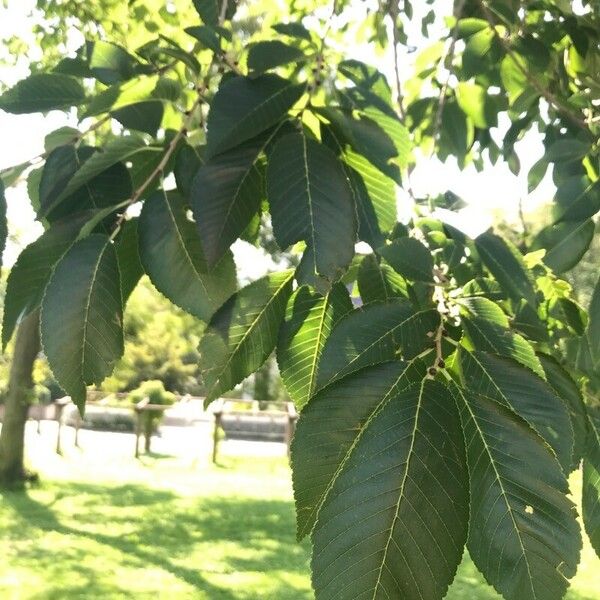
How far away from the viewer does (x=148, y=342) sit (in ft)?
43.5

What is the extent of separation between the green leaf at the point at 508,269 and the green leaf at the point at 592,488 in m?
0.12

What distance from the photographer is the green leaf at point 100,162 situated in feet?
1.82

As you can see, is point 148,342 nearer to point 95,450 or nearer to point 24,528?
point 95,450

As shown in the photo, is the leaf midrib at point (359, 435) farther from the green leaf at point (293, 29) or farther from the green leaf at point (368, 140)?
the green leaf at point (293, 29)

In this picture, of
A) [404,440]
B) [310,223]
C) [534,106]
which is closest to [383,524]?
[404,440]

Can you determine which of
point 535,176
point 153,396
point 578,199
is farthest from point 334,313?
point 153,396

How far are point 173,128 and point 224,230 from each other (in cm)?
21

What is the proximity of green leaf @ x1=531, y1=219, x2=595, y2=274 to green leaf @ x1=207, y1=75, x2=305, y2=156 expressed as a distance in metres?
0.59

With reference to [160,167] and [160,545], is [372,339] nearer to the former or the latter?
[160,167]

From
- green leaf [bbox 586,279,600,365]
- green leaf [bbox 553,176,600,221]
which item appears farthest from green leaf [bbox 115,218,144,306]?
green leaf [bbox 553,176,600,221]

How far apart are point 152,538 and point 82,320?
16.4 ft

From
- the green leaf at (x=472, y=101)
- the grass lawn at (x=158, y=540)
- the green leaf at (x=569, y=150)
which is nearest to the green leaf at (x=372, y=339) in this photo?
the green leaf at (x=569, y=150)

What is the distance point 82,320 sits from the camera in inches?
19.1

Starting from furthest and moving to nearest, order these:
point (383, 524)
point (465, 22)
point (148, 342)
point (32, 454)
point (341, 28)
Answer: point (148, 342), point (32, 454), point (341, 28), point (465, 22), point (383, 524)
